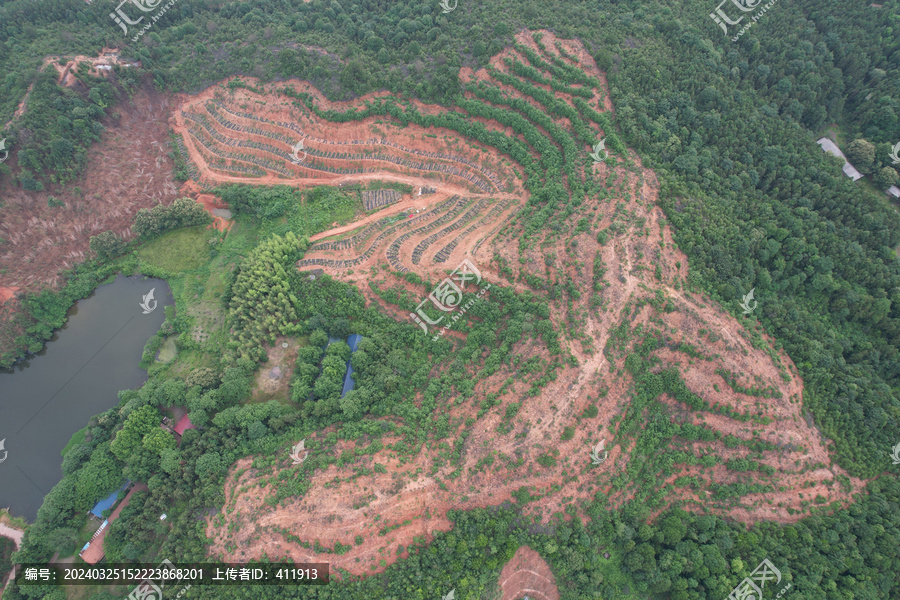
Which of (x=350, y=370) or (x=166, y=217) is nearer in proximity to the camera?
(x=350, y=370)

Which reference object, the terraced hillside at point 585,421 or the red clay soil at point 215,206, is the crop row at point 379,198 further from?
the red clay soil at point 215,206

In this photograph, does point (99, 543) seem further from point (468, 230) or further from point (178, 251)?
point (468, 230)

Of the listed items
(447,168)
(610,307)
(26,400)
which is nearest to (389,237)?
(447,168)

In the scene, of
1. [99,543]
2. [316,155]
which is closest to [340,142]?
[316,155]

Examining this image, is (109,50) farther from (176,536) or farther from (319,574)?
(319,574)

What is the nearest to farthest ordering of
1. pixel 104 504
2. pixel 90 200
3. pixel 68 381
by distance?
pixel 104 504, pixel 68 381, pixel 90 200

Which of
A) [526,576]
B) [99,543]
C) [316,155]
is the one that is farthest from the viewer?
[316,155]

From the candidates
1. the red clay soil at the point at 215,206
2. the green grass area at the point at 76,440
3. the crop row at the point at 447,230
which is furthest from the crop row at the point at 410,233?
the green grass area at the point at 76,440
